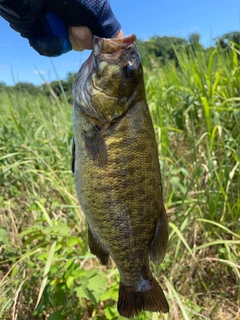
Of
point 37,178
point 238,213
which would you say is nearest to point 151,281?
point 238,213

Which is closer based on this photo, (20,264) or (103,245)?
(103,245)

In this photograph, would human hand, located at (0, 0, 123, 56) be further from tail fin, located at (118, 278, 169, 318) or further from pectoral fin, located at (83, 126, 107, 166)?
tail fin, located at (118, 278, 169, 318)

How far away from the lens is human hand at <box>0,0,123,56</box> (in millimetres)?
1108

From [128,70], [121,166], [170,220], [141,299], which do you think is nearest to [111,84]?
[128,70]

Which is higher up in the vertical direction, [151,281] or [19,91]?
[19,91]

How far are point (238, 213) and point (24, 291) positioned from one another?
163cm

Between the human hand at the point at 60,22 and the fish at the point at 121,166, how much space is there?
60mm

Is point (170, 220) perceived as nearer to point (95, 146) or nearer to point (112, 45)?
point (95, 146)

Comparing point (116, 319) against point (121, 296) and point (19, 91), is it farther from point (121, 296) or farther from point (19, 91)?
point (19, 91)

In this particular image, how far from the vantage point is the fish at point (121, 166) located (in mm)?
1229

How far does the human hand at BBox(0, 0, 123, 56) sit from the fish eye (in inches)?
5.1

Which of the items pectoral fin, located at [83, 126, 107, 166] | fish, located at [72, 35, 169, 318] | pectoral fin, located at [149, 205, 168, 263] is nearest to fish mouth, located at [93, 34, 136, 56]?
fish, located at [72, 35, 169, 318]

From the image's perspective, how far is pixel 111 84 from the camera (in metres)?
1.29

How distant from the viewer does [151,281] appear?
136 centimetres
